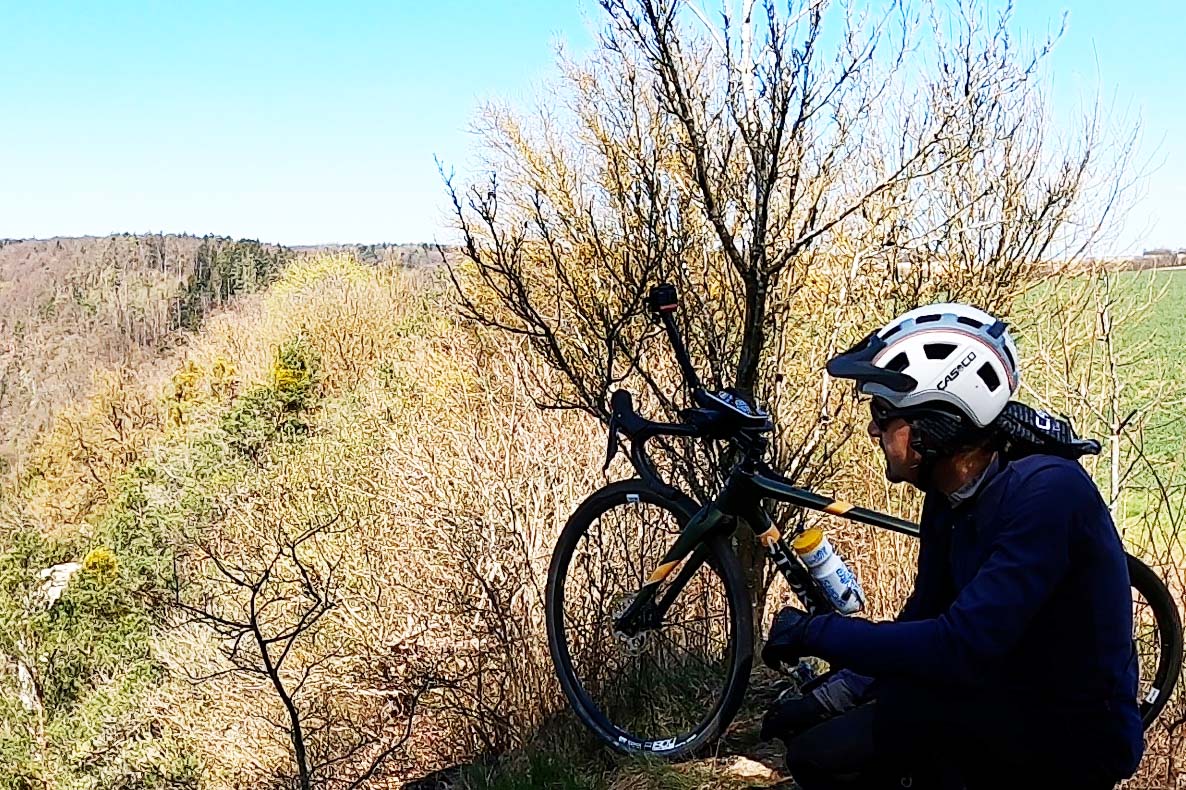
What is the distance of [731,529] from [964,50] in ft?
11.0

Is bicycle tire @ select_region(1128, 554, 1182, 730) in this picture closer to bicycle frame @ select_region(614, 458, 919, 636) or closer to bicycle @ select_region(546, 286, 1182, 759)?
bicycle @ select_region(546, 286, 1182, 759)

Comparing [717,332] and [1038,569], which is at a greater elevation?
[717,332]

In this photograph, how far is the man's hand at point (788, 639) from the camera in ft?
7.94

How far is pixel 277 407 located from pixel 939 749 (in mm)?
28521

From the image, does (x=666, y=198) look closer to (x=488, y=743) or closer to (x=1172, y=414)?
(x=488, y=743)

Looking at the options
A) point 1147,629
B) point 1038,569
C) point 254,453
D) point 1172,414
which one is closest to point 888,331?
point 1038,569

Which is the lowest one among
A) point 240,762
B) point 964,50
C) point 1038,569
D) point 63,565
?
point 63,565

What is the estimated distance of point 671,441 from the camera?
4.66m

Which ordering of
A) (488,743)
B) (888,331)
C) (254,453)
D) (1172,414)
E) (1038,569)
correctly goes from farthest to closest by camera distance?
(254,453) → (1172,414) → (488,743) → (888,331) → (1038,569)

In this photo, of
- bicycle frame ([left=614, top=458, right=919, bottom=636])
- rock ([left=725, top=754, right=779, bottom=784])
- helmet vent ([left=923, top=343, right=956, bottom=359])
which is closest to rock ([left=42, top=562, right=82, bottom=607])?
rock ([left=725, top=754, right=779, bottom=784])

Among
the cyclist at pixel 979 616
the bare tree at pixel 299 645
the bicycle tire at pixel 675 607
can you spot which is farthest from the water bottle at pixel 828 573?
the bare tree at pixel 299 645

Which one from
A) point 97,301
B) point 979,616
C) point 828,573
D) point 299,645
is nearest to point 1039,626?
point 979,616

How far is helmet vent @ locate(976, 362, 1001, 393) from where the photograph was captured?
2.41 metres

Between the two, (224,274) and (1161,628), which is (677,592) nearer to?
(1161,628)
